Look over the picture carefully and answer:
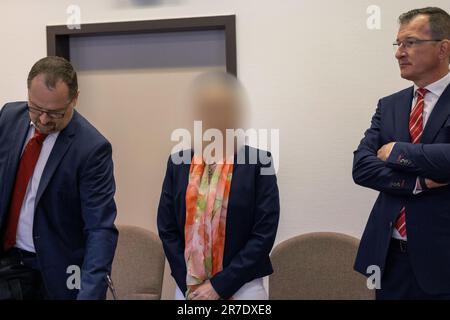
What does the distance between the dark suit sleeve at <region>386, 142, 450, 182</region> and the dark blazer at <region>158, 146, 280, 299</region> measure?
0.58 m

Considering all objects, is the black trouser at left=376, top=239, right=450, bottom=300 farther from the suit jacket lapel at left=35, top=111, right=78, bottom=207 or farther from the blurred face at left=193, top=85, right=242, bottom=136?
the suit jacket lapel at left=35, top=111, right=78, bottom=207

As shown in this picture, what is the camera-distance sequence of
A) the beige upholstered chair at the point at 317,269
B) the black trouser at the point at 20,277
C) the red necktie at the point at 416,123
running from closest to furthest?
1. the black trouser at the point at 20,277
2. the red necktie at the point at 416,123
3. the beige upholstered chair at the point at 317,269

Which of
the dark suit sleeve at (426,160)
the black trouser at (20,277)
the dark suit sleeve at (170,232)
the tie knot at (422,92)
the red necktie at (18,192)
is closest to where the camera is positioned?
the black trouser at (20,277)

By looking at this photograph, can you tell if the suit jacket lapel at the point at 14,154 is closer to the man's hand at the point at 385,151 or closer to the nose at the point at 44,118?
the nose at the point at 44,118

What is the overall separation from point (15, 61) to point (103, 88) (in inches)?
25.0

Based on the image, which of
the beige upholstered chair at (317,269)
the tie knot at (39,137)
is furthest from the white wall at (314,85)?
the tie knot at (39,137)

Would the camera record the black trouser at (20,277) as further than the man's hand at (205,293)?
No

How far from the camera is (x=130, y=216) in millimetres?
3889

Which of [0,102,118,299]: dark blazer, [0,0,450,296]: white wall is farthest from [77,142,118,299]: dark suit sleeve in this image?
[0,0,450,296]: white wall

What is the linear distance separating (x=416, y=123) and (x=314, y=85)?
107 centimetres

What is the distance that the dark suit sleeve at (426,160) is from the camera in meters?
2.39

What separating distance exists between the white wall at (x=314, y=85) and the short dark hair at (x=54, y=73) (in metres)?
1.52

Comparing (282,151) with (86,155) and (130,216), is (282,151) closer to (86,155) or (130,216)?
(130,216)
